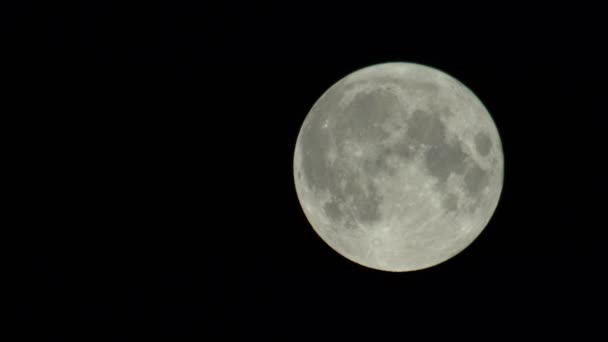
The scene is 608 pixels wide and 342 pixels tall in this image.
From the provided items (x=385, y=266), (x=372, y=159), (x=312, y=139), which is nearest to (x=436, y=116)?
(x=372, y=159)

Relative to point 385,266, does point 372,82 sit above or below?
above

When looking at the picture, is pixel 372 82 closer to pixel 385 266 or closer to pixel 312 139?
pixel 312 139

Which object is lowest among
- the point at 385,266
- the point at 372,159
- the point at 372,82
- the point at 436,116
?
the point at 385,266

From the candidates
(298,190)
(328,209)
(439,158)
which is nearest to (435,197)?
(439,158)

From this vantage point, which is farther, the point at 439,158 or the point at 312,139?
the point at 312,139

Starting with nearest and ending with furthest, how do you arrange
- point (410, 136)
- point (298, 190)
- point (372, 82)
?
point (410, 136) → point (372, 82) → point (298, 190)

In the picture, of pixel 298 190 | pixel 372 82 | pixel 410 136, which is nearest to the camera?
pixel 410 136
